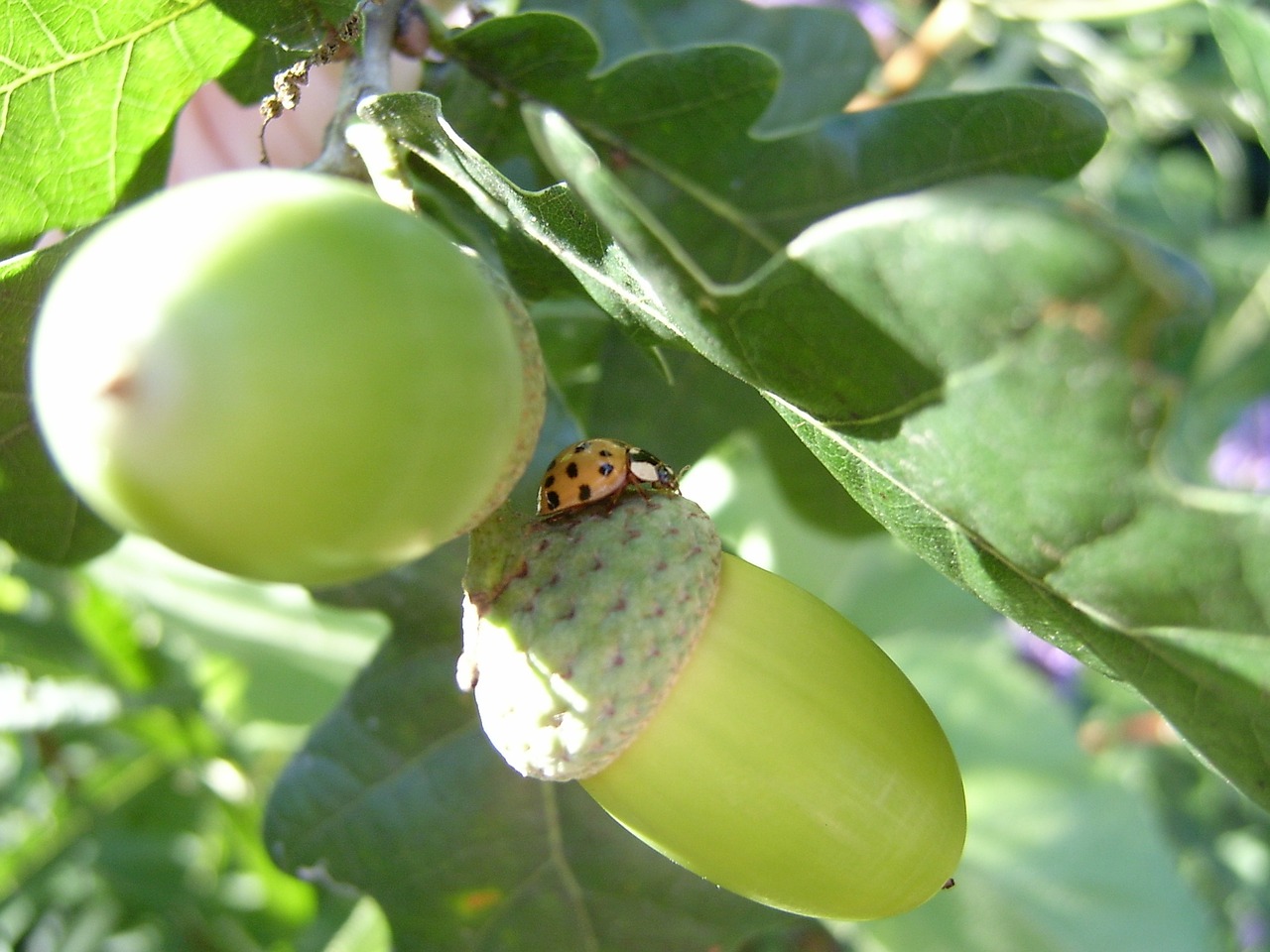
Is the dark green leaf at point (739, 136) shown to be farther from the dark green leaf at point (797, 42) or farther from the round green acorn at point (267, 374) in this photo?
the round green acorn at point (267, 374)

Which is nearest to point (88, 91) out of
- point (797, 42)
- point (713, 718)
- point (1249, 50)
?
point (713, 718)

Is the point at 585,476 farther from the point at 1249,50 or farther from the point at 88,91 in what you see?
the point at 1249,50

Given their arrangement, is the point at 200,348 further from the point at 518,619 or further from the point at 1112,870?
the point at 1112,870

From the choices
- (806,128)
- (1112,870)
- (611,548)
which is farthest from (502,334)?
(1112,870)

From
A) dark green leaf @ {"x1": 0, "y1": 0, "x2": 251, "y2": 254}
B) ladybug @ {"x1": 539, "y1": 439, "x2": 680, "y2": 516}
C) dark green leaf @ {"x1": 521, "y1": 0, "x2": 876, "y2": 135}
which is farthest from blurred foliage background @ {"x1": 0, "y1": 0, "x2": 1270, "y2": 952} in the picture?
dark green leaf @ {"x1": 0, "y1": 0, "x2": 251, "y2": 254}

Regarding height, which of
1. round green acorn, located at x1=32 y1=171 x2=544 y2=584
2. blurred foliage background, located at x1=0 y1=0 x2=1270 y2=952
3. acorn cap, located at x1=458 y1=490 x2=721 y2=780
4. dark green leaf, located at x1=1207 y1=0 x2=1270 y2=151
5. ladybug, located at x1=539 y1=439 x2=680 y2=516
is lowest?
blurred foliage background, located at x1=0 y1=0 x2=1270 y2=952

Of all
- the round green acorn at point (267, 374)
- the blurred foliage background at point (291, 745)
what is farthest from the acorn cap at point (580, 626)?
the blurred foliage background at point (291, 745)

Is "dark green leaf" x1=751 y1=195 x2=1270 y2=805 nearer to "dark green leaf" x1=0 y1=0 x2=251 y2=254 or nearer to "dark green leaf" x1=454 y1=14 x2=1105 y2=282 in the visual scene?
"dark green leaf" x1=454 y1=14 x2=1105 y2=282
